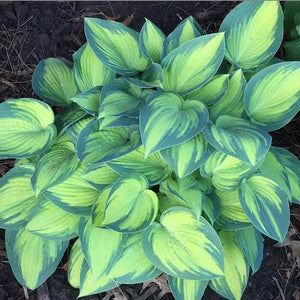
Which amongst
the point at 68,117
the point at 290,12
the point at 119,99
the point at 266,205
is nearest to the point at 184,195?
the point at 266,205

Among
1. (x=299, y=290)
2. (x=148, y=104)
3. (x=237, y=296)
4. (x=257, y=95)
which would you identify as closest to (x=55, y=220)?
(x=148, y=104)

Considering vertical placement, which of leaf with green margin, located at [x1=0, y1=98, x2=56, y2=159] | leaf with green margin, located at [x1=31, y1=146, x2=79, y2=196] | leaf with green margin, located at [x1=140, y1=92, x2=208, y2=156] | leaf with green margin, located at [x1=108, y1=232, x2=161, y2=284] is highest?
leaf with green margin, located at [x1=140, y1=92, x2=208, y2=156]

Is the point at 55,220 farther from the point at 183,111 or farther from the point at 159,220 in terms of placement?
the point at 183,111

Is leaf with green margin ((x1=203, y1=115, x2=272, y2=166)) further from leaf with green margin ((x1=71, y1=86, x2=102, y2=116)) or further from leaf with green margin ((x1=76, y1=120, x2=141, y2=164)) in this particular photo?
leaf with green margin ((x1=71, y1=86, x2=102, y2=116))

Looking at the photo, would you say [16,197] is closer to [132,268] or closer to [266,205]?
[132,268]

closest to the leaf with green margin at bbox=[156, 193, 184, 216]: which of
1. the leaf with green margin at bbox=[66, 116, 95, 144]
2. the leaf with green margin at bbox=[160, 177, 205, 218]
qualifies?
the leaf with green margin at bbox=[160, 177, 205, 218]

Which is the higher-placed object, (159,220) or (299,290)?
(159,220)
